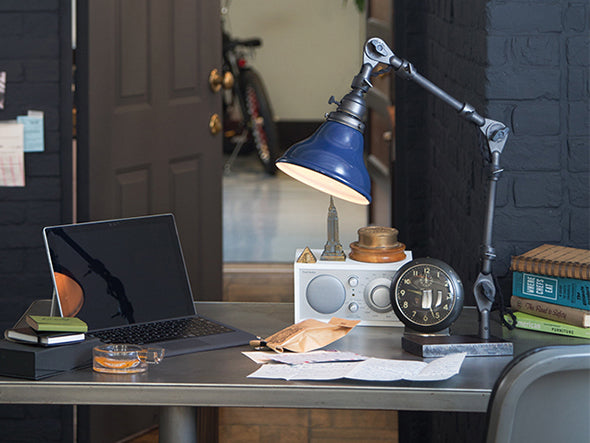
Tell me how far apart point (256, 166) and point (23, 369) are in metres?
7.08

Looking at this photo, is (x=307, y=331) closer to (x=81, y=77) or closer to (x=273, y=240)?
(x=81, y=77)

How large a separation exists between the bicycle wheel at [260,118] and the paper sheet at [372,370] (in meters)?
6.23

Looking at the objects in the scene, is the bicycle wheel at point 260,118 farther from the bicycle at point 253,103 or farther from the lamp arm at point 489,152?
the lamp arm at point 489,152

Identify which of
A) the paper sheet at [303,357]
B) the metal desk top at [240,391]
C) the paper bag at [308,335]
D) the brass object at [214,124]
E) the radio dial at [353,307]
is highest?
the brass object at [214,124]

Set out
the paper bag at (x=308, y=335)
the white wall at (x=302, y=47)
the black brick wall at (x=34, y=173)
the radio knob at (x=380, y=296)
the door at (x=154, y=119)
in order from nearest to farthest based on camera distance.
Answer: the paper bag at (x=308, y=335) → the radio knob at (x=380, y=296) → the black brick wall at (x=34, y=173) → the door at (x=154, y=119) → the white wall at (x=302, y=47)

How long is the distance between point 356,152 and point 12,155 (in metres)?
1.49

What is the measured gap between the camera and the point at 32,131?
2.68 meters

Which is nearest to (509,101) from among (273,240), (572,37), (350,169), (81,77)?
(572,37)

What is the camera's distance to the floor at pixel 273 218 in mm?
5523

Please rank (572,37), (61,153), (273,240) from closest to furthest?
(572,37) < (61,153) < (273,240)

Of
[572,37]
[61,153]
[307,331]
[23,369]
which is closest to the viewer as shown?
[23,369]

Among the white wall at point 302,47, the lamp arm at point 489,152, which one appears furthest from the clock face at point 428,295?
the white wall at point 302,47

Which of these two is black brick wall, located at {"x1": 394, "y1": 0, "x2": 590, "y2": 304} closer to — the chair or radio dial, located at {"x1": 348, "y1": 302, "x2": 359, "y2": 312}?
radio dial, located at {"x1": 348, "y1": 302, "x2": 359, "y2": 312}

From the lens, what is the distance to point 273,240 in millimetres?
5738
